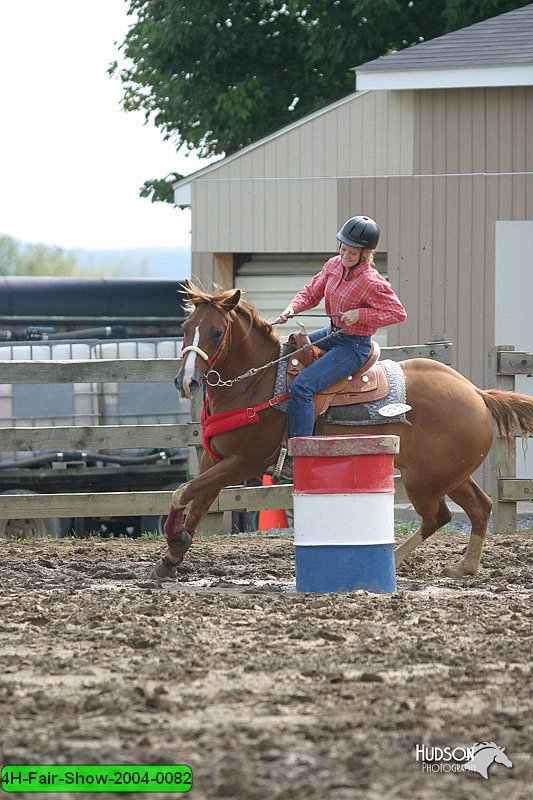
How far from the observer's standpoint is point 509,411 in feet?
25.3

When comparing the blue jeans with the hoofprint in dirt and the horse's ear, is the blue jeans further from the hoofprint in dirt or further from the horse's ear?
the hoofprint in dirt

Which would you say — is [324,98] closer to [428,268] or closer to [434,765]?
[428,268]

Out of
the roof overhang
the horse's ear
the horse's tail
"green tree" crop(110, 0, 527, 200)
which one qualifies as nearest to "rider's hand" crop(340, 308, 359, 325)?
the horse's ear

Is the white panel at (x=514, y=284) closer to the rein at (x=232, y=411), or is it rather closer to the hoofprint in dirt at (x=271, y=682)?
the rein at (x=232, y=411)

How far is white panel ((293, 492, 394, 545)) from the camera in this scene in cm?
641

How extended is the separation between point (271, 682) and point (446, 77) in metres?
10.2

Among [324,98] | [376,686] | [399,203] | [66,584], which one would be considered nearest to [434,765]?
[376,686]

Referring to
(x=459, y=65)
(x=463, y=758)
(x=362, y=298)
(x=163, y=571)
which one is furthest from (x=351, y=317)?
Answer: (x=459, y=65)

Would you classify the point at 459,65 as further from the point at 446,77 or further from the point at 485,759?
the point at 485,759

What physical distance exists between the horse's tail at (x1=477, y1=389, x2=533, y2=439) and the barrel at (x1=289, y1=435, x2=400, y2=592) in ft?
4.84

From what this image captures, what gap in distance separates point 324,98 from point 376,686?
665 inches

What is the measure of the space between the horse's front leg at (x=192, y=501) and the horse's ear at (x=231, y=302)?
3.01 feet

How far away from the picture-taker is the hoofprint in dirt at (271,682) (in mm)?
3279

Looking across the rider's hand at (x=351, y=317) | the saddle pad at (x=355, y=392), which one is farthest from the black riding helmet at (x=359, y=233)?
the saddle pad at (x=355, y=392)
